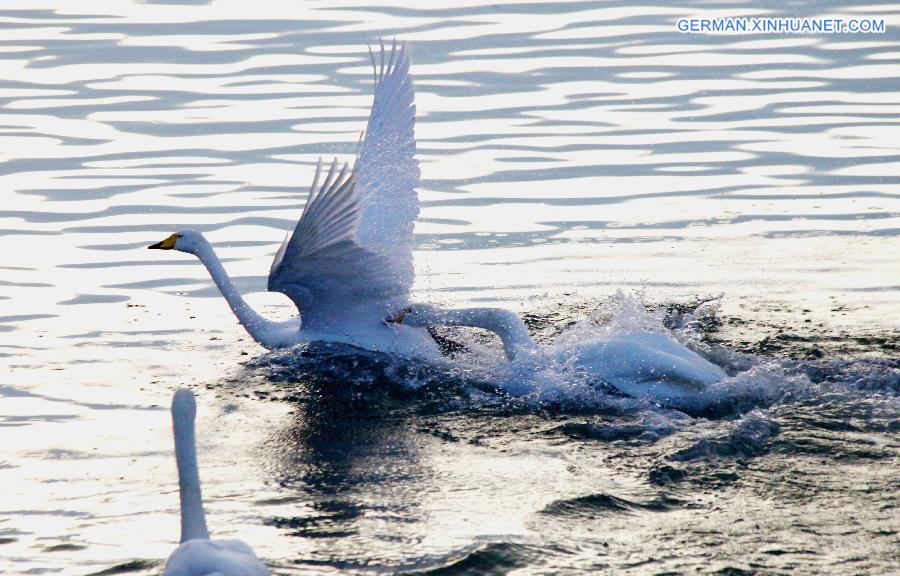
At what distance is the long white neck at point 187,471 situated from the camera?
5.92 m

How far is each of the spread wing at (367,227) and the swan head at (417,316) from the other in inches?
6.1

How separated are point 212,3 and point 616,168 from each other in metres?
8.46

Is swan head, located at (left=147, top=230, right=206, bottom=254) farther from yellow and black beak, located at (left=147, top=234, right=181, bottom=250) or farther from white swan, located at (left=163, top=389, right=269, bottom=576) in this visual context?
white swan, located at (left=163, top=389, right=269, bottom=576)

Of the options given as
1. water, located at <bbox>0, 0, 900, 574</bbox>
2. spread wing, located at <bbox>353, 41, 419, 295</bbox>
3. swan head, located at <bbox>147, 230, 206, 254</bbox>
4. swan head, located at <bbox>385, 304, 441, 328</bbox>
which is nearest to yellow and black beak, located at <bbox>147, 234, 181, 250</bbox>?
swan head, located at <bbox>147, 230, 206, 254</bbox>

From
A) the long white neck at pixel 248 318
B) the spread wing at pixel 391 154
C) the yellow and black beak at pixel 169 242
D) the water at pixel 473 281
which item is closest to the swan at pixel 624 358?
the water at pixel 473 281

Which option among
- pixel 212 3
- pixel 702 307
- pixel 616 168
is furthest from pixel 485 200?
pixel 212 3

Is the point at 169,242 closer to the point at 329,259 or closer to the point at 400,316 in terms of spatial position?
the point at 329,259

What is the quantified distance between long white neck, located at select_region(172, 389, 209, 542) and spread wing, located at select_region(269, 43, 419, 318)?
2607 millimetres

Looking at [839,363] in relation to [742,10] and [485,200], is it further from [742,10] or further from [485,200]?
[742,10]

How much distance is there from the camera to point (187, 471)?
607 cm

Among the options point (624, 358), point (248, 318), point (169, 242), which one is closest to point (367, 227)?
point (248, 318)

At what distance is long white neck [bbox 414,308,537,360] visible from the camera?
9.27m

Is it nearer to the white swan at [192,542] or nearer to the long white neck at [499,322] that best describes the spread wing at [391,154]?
the long white neck at [499,322]

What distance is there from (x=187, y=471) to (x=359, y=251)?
10.9 feet
